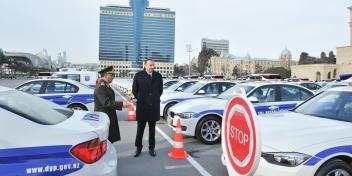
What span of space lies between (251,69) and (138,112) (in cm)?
13231

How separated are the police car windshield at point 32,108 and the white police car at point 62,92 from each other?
20.3 feet

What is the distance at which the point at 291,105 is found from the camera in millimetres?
7531

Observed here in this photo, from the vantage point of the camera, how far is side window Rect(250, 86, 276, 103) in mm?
7469

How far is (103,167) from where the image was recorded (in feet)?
9.28

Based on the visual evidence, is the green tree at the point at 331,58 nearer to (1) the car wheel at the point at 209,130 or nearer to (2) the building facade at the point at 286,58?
(2) the building facade at the point at 286,58

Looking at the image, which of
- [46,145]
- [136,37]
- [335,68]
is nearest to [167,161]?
[46,145]

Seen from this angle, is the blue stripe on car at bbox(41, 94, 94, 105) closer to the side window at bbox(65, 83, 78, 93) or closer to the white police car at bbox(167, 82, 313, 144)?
the side window at bbox(65, 83, 78, 93)

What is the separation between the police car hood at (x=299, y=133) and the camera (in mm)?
3459

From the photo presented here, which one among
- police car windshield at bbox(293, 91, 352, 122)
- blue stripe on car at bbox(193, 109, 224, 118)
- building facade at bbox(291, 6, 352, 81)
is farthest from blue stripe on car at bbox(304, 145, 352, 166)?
building facade at bbox(291, 6, 352, 81)

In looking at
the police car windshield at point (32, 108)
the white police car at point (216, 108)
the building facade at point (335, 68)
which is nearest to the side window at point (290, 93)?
the white police car at point (216, 108)

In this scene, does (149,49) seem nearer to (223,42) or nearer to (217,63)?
(217,63)

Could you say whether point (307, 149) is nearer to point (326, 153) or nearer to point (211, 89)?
point (326, 153)

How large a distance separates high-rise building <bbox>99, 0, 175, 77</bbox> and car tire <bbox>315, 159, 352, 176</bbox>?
3833 inches

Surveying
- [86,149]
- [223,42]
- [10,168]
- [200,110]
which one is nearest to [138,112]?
[200,110]
